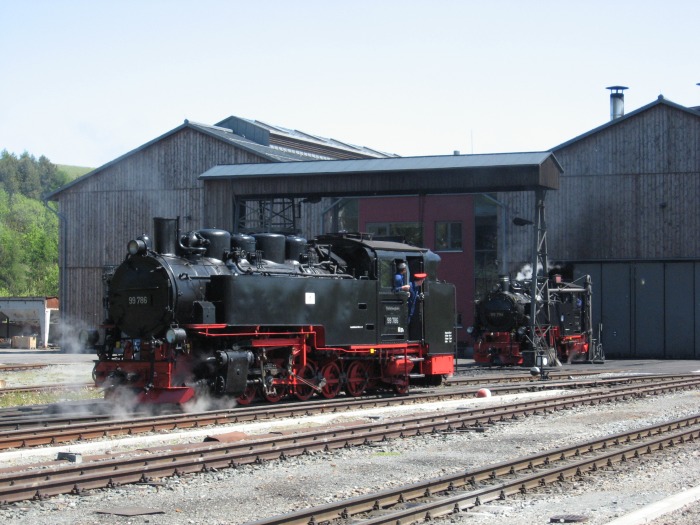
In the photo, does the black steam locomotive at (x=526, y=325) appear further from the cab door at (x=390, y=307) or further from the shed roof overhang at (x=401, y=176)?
the cab door at (x=390, y=307)

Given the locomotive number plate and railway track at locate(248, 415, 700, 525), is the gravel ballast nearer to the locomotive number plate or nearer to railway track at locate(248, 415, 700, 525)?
railway track at locate(248, 415, 700, 525)

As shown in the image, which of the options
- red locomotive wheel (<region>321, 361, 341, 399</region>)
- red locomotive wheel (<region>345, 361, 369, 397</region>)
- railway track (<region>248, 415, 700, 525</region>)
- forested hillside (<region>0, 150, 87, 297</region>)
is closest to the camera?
railway track (<region>248, 415, 700, 525</region>)

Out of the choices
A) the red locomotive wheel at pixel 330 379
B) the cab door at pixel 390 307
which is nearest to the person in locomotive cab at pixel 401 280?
the cab door at pixel 390 307

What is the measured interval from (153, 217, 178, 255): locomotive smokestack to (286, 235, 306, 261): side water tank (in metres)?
2.63

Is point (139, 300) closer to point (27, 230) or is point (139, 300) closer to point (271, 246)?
point (271, 246)

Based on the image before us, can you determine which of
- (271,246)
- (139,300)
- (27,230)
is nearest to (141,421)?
(139,300)

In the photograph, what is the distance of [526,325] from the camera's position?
3291 cm

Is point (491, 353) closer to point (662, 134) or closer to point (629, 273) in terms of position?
point (629, 273)

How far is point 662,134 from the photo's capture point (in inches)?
1553

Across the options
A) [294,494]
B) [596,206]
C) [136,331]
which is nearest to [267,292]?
[136,331]

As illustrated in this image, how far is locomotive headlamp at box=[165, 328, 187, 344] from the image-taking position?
15820 mm

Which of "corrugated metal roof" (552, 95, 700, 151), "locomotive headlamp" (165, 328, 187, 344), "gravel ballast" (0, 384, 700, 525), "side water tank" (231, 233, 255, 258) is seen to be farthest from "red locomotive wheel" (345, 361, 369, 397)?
"corrugated metal roof" (552, 95, 700, 151)

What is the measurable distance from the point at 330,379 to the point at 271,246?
2.84 m

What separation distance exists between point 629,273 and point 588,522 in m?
32.6
